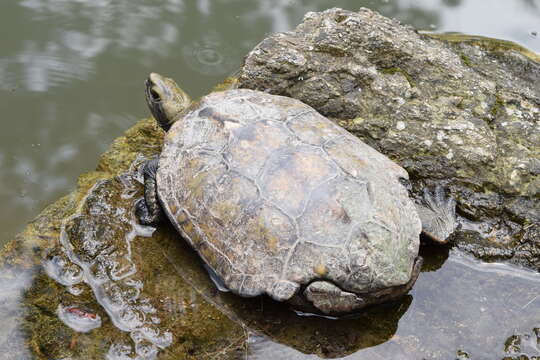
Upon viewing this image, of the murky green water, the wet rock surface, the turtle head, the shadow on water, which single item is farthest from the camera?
the murky green water

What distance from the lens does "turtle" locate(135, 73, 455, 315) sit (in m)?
3.07

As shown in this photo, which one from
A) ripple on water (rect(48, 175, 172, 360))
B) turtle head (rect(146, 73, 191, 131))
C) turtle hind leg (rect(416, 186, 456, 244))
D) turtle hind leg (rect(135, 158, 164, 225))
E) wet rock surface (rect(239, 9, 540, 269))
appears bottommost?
ripple on water (rect(48, 175, 172, 360))

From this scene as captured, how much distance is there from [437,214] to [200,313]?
1.68 metres

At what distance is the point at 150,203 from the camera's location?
371 centimetres

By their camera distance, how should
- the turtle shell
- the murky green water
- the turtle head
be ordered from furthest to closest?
the murky green water
the turtle head
the turtle shell

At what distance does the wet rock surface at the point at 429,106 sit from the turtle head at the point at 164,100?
518 mm

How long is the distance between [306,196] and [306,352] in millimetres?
933

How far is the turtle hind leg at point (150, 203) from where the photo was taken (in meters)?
3.71

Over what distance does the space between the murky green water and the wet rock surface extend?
1.97 metres

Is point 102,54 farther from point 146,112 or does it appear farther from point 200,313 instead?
point 200,313

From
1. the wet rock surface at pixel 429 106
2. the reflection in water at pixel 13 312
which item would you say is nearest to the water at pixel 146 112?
the reflection in water at pixel 13 312

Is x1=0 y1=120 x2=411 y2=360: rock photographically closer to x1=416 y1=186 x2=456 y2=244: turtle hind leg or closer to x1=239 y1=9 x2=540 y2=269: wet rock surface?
x1=416 y1=186 x2=456 y2=244: turtle hind leg

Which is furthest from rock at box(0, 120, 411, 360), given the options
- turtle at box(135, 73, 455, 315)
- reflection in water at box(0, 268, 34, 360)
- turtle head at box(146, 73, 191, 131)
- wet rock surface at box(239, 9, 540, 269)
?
wet rock surface at box(239, 9, 540, 269)

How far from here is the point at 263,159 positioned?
11.0ft
